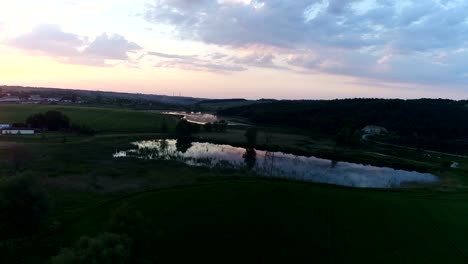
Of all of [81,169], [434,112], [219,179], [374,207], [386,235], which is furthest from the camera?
[434,112]

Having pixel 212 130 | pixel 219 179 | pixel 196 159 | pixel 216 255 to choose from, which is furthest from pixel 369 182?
pixel 212 130

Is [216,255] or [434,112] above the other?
[434,112]

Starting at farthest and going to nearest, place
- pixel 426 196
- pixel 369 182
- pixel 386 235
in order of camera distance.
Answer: pixel 369 182 < pixel 426 196 < pixel 386 235

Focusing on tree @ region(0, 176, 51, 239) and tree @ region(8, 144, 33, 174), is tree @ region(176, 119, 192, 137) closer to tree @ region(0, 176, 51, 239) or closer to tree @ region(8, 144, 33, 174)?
tree @ region(8, 144, 33, 174)

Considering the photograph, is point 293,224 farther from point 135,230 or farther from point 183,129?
point 183,129

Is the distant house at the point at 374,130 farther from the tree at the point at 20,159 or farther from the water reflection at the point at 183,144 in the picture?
the tree at the point at 20,159

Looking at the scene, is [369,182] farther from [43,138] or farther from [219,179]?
[43,138]

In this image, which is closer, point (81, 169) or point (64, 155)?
point (81, 169)
